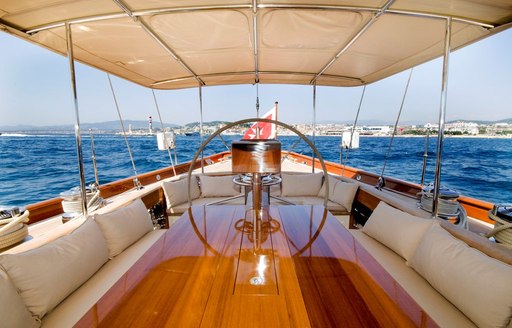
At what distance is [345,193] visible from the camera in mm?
2732

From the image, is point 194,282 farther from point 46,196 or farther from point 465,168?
point 465,168

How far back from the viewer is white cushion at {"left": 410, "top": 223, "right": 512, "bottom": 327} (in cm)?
86

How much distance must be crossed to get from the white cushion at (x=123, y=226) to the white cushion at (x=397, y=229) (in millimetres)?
1796

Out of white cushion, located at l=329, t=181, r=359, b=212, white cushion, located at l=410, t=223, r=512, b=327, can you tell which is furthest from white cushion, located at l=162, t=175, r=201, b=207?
white cushion, located at l=410, t=223, r=512, b=327

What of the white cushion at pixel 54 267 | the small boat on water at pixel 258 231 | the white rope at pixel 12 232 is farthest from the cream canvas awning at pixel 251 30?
Answer: the white cushion at pixel 54 267

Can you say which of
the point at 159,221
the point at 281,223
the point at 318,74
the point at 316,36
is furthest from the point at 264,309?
the point at 318,74

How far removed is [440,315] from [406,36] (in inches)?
77.0

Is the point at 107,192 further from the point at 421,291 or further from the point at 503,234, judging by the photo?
the point at 503,234

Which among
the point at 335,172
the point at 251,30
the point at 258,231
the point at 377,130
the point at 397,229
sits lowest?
the point at 335,172

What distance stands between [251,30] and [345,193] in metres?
2.03

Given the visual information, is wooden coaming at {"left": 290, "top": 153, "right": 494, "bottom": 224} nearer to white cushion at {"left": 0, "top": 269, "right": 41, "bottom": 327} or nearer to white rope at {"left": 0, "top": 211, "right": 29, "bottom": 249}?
white cushion at {"left": 0, "top": 269, "right": 41, "bottom": 327}

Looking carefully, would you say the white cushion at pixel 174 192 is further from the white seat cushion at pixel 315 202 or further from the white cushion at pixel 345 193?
the white cushion at pixel 345 193

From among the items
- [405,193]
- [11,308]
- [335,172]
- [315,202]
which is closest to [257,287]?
[11,308]

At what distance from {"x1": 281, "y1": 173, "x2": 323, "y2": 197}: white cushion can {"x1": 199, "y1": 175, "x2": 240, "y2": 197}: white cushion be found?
2.35ft
